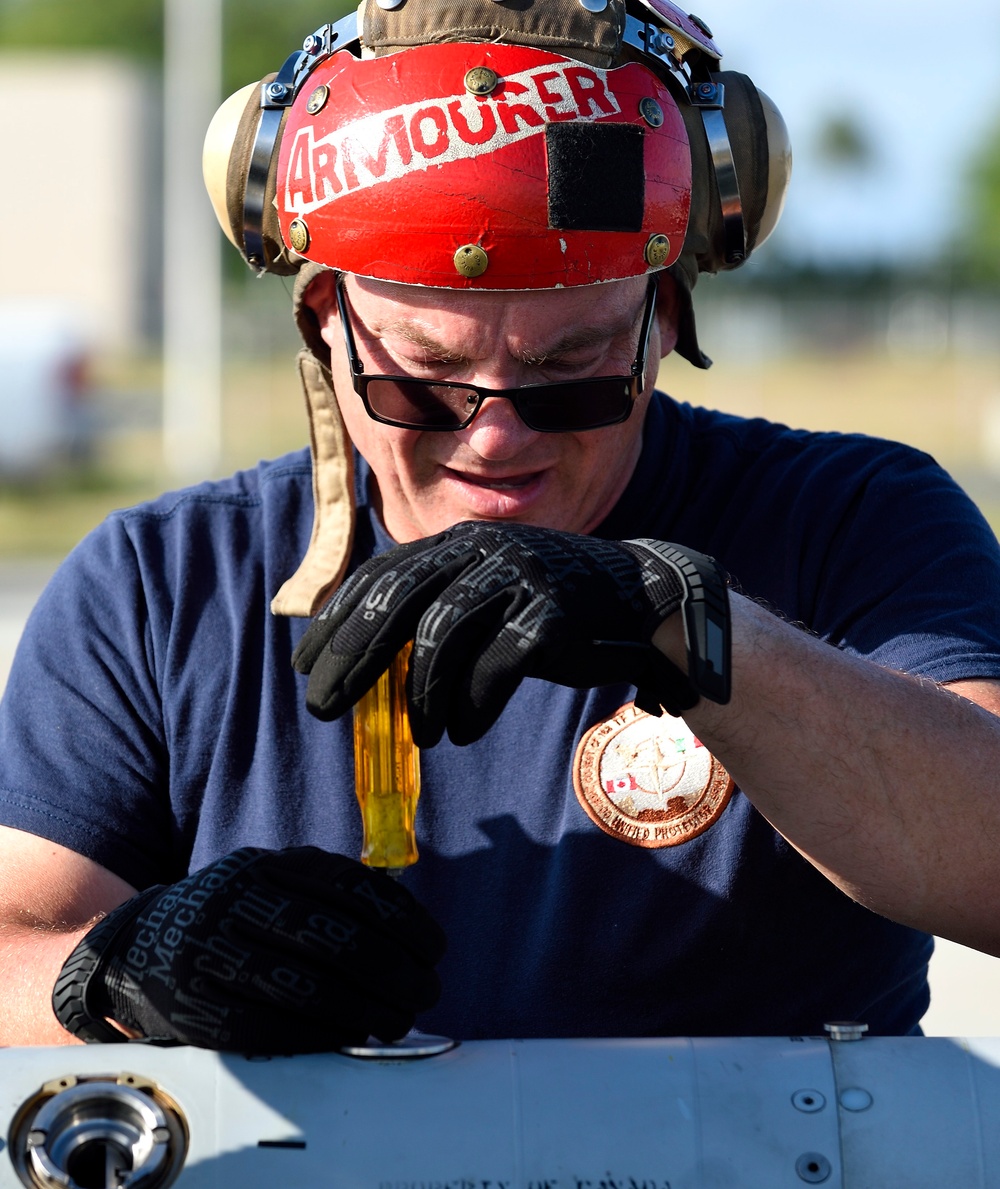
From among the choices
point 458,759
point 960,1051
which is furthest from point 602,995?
point 960,1051

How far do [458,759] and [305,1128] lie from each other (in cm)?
78

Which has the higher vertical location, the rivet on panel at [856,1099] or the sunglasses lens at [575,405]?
the sunglasses lens at [575,405]

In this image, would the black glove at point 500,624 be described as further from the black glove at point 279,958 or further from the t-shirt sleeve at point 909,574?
the t-shirt sleeve at point 909,574

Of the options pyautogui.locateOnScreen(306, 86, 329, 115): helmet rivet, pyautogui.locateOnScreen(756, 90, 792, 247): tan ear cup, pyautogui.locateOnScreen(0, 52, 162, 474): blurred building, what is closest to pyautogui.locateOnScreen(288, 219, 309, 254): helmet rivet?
pyautogui.locateOnScreen(306, 86, 329, 115): helmet rivet

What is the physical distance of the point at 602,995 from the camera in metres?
2.13

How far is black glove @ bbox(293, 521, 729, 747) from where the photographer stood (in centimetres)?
155

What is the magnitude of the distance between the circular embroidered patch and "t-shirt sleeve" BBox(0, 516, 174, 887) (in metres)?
0.58

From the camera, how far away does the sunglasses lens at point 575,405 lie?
6.93 feet

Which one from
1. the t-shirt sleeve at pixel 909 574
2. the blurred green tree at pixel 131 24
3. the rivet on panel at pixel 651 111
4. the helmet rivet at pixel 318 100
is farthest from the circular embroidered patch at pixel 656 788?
the blurred green tree at pixel 131 24

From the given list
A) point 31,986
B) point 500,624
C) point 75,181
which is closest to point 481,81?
point 500,624

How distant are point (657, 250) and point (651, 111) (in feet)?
0.56

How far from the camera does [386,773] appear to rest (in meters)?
1.72

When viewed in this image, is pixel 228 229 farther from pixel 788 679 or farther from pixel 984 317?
pixel 984 317

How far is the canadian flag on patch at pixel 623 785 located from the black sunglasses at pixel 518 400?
1.46 feet
